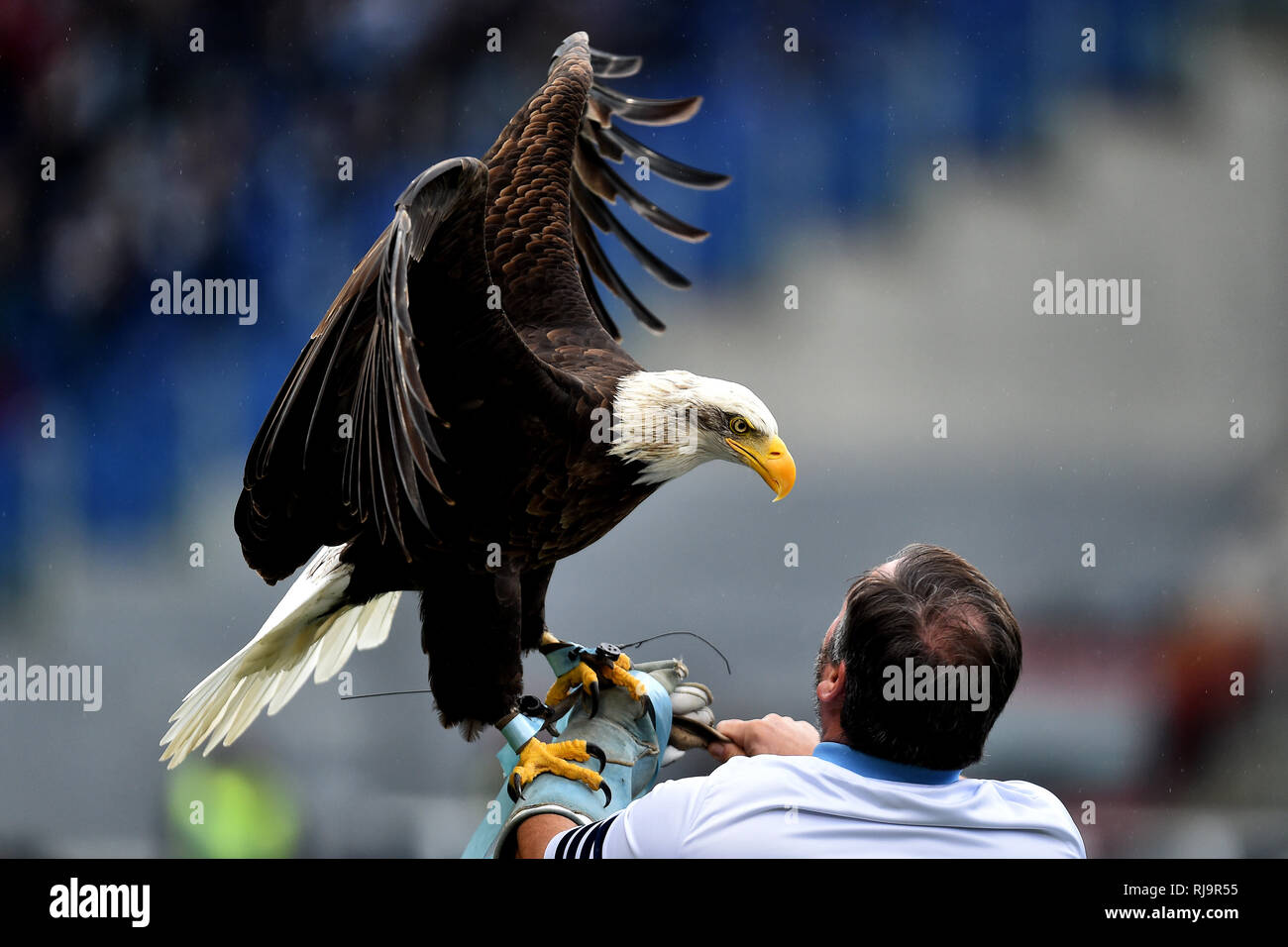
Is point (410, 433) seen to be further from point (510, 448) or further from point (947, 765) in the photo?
point (947, 765)

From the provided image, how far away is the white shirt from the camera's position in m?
0.83

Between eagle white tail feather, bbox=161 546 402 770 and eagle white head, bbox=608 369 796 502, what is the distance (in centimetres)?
55

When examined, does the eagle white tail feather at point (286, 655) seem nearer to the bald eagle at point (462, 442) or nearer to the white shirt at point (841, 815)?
the bald eagle at point (462, 442)

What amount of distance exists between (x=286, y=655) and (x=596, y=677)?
2.01 ft

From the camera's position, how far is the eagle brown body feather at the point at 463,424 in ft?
4.44

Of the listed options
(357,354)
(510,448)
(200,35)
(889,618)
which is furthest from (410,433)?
(200,35)

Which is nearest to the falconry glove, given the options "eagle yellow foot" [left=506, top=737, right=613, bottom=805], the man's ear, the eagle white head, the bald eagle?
"eagle yellow foot" [left=506, top=737, right=613, bottom=805]

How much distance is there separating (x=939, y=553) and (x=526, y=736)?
0.97 m

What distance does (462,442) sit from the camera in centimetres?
160

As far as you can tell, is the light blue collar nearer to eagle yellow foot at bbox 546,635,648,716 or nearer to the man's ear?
the man's ear

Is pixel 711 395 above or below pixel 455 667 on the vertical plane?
above

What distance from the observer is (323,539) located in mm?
1609

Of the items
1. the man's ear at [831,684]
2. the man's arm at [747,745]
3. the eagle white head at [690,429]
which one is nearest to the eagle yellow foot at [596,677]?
the man's arm at [747,745]

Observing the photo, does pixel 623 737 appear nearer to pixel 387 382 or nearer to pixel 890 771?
pixel 387 382
